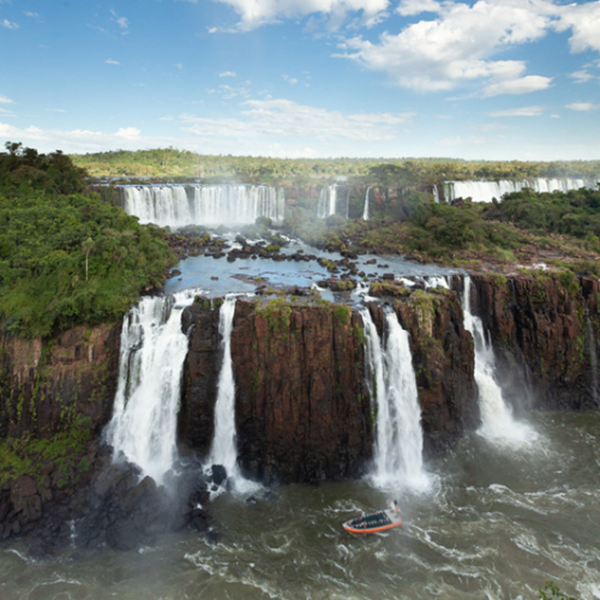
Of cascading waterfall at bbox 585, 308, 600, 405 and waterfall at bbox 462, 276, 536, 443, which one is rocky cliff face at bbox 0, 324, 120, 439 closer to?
waterfall at bbox 462, 276, 536, 443

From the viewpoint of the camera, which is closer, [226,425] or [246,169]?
[226,425]

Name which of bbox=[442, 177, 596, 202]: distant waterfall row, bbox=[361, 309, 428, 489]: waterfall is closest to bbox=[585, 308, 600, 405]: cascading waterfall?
bbox=[361, 309, 428, 489]: waterfall

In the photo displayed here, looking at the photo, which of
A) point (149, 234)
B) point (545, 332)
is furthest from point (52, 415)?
point (545, 332)

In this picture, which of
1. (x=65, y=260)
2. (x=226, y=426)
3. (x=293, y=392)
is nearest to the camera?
(x=293, y=392)

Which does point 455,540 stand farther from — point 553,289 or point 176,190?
point 176,190

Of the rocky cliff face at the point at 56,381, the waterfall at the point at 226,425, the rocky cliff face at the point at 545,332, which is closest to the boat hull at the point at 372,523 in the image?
the waterfall at the point at 226,425

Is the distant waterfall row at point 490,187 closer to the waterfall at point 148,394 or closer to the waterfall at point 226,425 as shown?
the waterfall at point 226,425

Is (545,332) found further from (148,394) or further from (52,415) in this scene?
(52,415)
